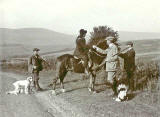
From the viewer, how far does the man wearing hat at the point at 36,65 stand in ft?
23.9

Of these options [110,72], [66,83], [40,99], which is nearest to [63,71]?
[66,83]

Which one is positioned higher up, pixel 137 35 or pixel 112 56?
pixel 137 35

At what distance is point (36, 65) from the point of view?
727 cm

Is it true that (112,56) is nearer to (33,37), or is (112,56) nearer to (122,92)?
(122,92)

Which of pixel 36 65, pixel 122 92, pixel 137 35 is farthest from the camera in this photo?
pixel 137 35

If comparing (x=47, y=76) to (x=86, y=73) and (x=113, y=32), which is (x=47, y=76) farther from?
(x=113, y=32)

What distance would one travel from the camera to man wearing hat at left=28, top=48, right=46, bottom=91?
728cm

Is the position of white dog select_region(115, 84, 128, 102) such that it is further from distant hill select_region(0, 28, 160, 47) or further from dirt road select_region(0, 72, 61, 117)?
dirt road select_region(0, 72, 61, 117)

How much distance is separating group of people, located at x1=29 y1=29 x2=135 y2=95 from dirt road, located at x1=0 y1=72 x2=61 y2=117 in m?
0.65

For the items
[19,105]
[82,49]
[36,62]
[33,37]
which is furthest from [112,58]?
[33,37]

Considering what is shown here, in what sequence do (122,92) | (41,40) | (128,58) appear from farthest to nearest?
(41,40)
(128,58)
(122,92)

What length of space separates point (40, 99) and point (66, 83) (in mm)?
946

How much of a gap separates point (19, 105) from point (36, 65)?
1.38 meters

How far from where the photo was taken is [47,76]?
24.1 ft
